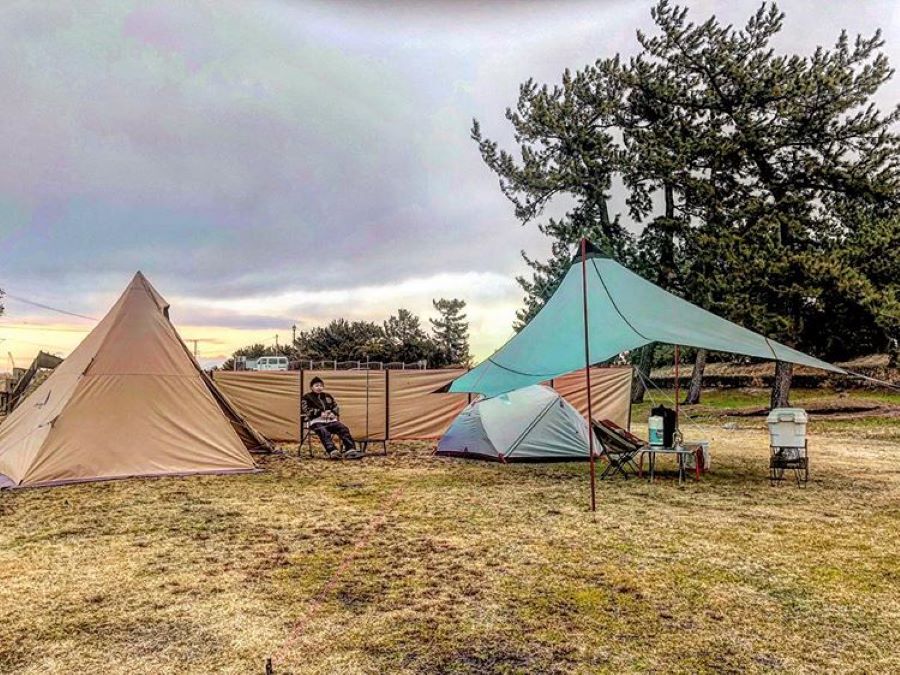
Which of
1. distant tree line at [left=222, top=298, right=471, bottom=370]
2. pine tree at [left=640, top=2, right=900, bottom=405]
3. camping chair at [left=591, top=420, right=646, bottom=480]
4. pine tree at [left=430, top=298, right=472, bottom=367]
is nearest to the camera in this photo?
camping chair at [left=591, top=420, right=646, bottom=480]

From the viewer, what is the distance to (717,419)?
16.6 meters

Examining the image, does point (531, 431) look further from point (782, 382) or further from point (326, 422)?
point (782, 382)

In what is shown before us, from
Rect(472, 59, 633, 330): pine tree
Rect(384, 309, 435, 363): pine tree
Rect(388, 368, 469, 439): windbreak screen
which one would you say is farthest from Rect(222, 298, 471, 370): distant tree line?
Rect(388, 368, 469, 439): windbreak screen

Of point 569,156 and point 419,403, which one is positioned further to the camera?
point 569,156

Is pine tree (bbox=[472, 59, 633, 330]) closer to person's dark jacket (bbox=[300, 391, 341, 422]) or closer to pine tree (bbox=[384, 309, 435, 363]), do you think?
person's dark jacket (bbox=[300, 391, 341, 422])

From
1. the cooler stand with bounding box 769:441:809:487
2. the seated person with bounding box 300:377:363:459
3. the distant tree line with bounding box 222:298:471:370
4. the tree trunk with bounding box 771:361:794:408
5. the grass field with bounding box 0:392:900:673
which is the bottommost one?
the grass field with bounding box 0:392:900:673

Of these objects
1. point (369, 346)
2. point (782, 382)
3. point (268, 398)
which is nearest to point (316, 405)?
point (268, 398)

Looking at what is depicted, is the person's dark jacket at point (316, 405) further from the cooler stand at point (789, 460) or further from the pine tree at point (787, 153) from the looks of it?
the pine tree at point (787, 153)

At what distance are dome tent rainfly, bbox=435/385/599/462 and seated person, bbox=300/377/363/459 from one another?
5.60 ft

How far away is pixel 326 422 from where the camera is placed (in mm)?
9500

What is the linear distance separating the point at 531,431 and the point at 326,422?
9.71 feet

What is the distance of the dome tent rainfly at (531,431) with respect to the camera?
350 inches

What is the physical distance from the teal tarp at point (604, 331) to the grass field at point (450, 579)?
128cm

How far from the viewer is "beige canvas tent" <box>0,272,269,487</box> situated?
728cm
